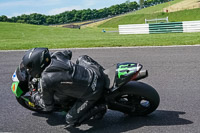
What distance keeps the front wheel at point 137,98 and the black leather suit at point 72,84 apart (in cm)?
42

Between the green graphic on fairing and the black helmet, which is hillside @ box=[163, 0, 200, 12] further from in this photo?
the black helmet

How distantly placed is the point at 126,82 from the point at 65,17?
11832 cm

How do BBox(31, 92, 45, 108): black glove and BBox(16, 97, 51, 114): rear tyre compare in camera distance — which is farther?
BBox(16, 97, 51, 114): rear tyre

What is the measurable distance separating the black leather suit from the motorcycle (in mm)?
177

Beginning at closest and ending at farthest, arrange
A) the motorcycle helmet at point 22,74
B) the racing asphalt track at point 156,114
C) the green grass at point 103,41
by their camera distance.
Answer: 1. the racing asphalt track at point 156,114
2. the motorcycle helmet at point 22,74
3. the green grass at point 103,41

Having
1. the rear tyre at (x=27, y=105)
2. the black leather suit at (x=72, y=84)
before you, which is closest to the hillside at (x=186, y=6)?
the rear tyre at (x=27, y=105)

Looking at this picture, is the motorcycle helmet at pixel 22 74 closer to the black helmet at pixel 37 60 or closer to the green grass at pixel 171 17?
the black helmet at pixel 37 60

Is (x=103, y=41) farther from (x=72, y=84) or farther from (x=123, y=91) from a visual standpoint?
(x=72, y=84)

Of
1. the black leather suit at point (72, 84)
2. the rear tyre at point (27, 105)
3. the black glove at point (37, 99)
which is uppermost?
the black leather suit at point (72, 84)

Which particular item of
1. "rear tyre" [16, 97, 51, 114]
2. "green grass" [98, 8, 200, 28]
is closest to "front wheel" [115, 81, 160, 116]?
"rear tyre" [16, 97, 51, 114]

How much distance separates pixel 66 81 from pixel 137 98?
124 centimetres

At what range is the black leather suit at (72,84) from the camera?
3781mm

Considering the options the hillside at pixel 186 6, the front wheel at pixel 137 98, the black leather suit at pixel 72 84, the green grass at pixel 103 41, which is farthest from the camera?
the hillside at pixel 186 6

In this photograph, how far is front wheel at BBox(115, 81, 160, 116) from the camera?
4.09 m
